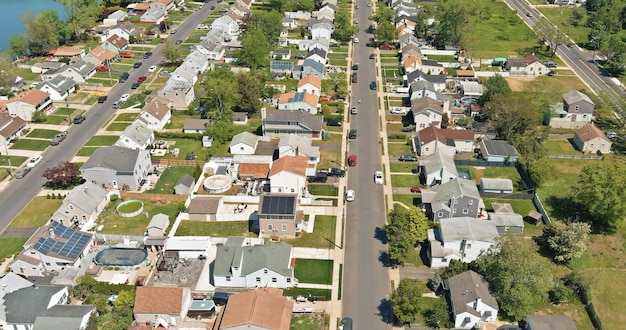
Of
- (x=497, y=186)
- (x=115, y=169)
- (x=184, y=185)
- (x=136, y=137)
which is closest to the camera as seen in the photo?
(x=497, y=186)

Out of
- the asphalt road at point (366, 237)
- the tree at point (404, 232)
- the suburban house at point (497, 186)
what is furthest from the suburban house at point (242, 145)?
the suburban house at point (497, 186)

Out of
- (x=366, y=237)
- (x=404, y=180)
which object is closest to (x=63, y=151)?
(x=366, y=237)

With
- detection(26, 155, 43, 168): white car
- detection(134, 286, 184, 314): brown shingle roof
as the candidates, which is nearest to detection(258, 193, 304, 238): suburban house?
detection(134, 286, 184, 314): brown shingle roof

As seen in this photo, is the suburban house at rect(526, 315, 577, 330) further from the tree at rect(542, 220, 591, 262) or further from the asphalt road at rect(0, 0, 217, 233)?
the asphalt road at rect(0, 0, 217, 233)

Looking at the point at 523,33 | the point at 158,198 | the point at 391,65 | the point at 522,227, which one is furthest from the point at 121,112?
the point at 523,33

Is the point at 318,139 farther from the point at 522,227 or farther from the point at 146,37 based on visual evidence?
the point at 146,37

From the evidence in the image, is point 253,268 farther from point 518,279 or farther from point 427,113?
point 427,113
